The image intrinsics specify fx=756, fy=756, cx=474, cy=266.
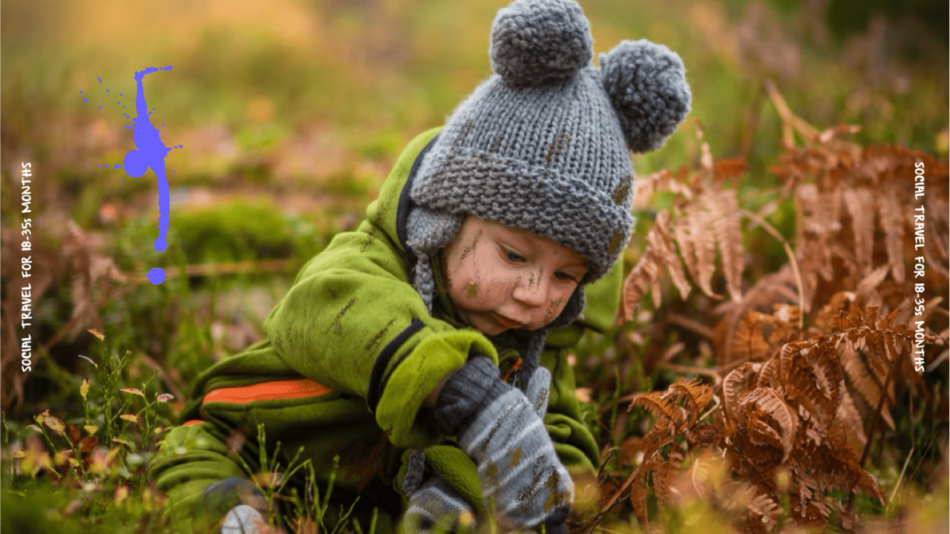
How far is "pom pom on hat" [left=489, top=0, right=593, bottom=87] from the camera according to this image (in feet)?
6.26

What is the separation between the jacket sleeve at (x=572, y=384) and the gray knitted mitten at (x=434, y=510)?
387mm

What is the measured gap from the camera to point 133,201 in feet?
14.4

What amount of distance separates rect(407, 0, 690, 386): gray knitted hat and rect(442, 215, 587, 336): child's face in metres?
0.04

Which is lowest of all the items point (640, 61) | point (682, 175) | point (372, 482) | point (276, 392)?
point (372, 482)

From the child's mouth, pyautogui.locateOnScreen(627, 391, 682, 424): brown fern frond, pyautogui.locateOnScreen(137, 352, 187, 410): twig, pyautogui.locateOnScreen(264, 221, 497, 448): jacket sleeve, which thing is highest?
pyautogui.locateOnScreen(264, 221, 497, 448): jacket sleeve

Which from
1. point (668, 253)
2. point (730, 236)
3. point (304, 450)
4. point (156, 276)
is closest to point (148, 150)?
point (156, 276)

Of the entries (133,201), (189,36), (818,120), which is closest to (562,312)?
(133,201)

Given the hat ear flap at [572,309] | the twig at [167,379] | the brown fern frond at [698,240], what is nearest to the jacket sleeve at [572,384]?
the hat ear flap at [572,309]

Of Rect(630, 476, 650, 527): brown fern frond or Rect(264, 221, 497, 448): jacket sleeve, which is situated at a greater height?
Rect(264, 221, 497, 448): jacket sleeve

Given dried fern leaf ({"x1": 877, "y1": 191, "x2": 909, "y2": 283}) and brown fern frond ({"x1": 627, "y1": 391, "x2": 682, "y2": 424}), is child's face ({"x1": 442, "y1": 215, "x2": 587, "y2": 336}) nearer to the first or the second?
brown fern frond ({"x1": 627, "y1": 391, "x2": 682, "y2": 424})

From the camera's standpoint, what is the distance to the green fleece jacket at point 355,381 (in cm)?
167

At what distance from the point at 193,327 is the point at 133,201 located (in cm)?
190

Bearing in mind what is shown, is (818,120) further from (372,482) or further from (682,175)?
(372,482)

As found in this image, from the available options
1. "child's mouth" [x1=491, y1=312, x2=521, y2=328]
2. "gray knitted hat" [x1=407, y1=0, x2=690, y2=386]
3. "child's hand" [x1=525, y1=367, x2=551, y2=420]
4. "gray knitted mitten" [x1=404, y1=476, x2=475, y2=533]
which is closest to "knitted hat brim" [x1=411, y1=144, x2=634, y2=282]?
"gray knitted hat" [x1=407, y1=0, x2=690, y2=386]
